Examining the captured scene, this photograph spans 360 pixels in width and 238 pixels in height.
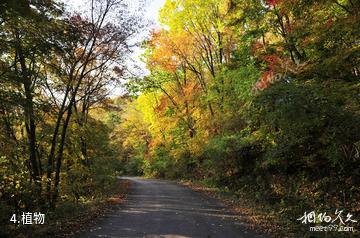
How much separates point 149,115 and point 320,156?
2250 cm

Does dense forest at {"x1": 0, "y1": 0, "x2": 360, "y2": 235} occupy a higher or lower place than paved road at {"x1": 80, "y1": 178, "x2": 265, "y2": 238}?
higher

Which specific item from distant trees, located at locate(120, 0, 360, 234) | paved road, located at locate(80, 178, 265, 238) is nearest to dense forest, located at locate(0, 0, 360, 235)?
distant trees, located at locate(120, 0, 360, 234)

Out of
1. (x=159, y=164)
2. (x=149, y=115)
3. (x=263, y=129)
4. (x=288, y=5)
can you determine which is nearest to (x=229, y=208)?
(x=263, y=129)

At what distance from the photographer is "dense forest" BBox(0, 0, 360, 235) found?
8734 millimetres

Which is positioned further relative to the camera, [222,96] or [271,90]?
[222,96]

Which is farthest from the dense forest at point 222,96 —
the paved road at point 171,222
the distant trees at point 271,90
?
the paved road at point 171,222

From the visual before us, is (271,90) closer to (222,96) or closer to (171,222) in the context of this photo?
(171,222)

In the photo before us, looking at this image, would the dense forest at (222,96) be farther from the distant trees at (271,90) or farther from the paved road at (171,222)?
the paved road at (171,222)

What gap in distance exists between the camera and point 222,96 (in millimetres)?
17844

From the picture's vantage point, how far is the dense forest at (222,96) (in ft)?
28.7

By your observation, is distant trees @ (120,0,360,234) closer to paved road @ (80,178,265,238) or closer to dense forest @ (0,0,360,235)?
dense forest @ (0,0,360,235)

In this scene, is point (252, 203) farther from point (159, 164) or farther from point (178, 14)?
point (159, 164)

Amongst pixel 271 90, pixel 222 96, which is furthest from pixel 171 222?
pixel 222 96

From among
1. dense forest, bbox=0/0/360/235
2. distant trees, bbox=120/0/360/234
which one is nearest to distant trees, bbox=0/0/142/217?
dense forest, bbox=0/0/360/235
